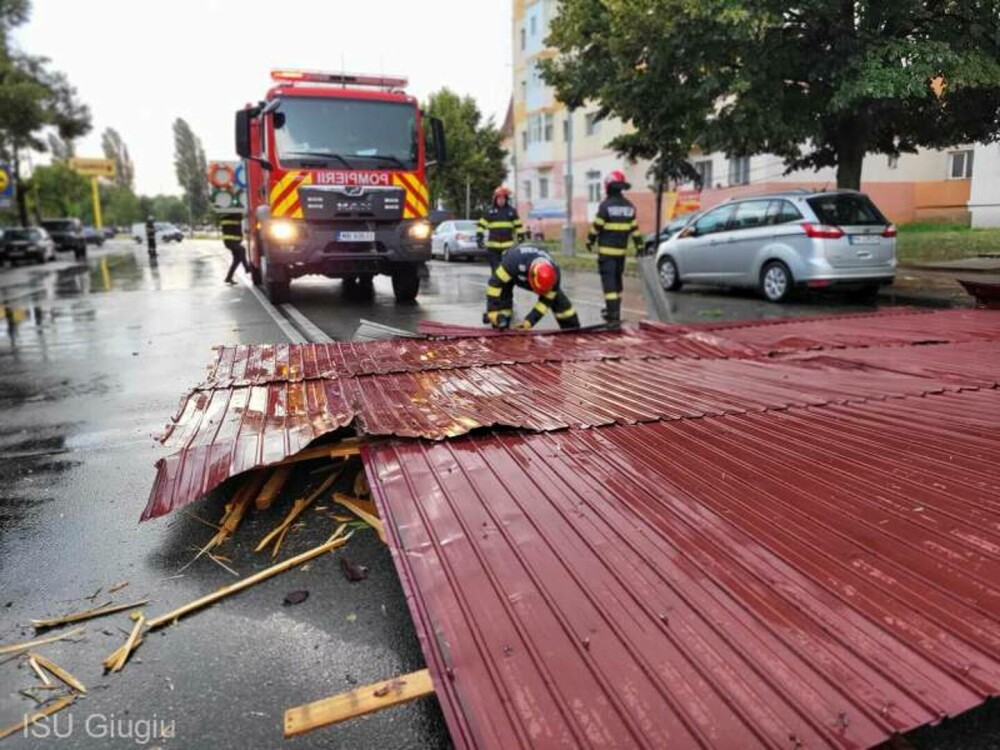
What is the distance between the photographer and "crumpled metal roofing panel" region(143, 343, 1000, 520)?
11.5 ft

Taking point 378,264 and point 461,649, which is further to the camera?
point 378,264

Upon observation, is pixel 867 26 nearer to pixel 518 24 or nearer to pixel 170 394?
pixel 170 394

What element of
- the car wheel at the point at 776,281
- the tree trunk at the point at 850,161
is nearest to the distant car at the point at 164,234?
the tree trunk at the point at 850,161

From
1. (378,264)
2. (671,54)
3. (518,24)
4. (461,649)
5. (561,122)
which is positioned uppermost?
(518,24)

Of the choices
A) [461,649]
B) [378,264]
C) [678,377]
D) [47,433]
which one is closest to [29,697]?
[461,649]

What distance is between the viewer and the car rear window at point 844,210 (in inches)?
415

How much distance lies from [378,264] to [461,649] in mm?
9331

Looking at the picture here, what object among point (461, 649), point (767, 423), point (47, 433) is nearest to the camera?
point (461, 649)

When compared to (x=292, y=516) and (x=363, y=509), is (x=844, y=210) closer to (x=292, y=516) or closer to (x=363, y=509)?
(x=363, y=509)

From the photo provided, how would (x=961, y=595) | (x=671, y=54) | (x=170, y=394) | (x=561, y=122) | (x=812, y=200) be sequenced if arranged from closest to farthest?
1. (x=961, y=595)
2. (x=170, y=394)
3. (x=812, y=200)
4. (x=671, y=54)
5. (x=561, y=122)

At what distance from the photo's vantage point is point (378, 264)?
1080 centimetres

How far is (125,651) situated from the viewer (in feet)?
7.88

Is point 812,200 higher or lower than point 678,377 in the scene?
higher

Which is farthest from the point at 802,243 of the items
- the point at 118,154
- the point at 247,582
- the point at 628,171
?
the point at 118,154
